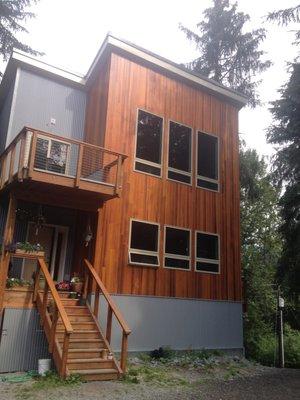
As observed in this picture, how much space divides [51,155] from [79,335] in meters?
4.56

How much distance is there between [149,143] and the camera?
13.1 metres

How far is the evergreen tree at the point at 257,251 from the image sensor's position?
65.4 ft

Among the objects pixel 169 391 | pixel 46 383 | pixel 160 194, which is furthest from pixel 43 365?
pixel 160 194

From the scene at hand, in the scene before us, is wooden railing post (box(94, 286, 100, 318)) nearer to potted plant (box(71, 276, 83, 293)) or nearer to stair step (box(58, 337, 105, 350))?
potted plant (box(71, 276, 83, 293))

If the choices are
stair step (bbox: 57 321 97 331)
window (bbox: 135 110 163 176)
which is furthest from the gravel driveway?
window (bbox: 135 110 163 176)

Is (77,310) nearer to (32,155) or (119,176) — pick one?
(119,176)

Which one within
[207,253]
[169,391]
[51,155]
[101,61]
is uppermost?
[101,61]

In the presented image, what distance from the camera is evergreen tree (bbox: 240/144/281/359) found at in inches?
785

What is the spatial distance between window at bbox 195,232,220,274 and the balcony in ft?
12.5

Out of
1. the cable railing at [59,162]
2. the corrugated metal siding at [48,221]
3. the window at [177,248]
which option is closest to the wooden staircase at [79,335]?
the corrugated metal siding at [48,221]

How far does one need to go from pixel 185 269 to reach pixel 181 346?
2.28 m

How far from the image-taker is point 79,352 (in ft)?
27.9

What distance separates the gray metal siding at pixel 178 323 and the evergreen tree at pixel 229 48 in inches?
571

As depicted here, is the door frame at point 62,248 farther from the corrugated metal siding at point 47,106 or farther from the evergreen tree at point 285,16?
the evergreen tree at point 285,16
